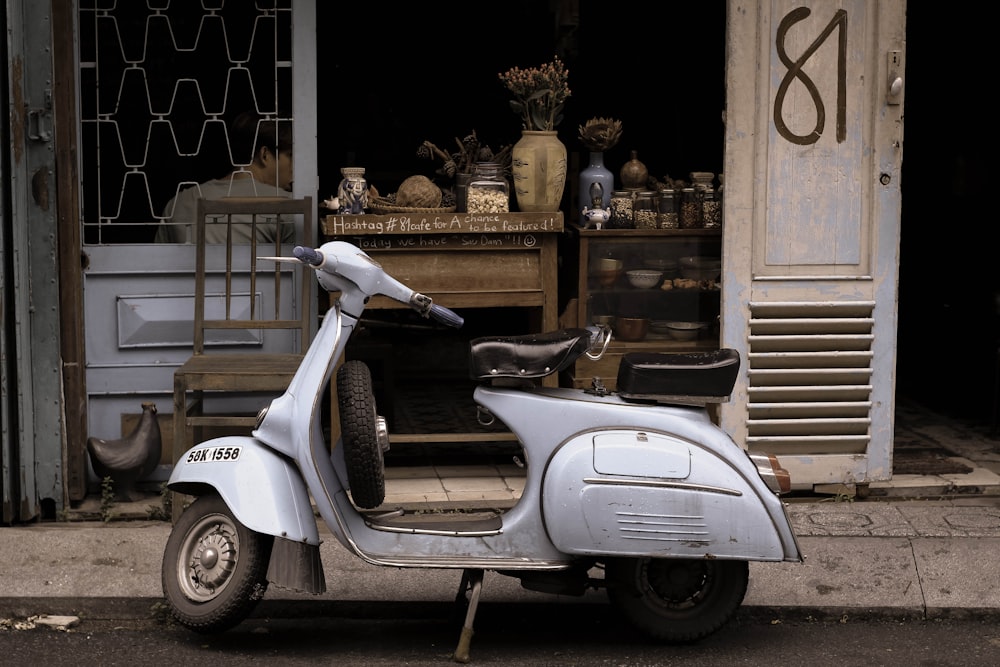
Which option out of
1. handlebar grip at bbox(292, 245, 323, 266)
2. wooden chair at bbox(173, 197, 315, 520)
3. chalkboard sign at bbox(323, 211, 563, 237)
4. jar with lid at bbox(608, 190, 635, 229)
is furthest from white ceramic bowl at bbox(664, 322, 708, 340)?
handlebar grip at bbox(292, 245, 323, 266)

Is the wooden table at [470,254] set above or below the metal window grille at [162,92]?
below

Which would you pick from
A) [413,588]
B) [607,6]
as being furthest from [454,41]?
[413,588]

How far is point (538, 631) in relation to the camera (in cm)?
490

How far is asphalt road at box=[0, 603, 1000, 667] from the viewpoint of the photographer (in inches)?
179

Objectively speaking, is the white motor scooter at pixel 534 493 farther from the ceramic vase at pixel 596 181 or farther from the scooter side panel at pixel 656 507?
the ceramic vase at pixel 596 181

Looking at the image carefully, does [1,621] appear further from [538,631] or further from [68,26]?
[68,26]

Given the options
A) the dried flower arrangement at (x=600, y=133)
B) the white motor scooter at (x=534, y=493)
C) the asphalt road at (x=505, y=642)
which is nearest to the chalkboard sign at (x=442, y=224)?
the dried flower arrangement at (x=600, y=133)

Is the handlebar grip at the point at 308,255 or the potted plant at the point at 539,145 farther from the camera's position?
the potted plant at the point at 539,145

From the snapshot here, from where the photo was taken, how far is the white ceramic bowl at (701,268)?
6.65 m

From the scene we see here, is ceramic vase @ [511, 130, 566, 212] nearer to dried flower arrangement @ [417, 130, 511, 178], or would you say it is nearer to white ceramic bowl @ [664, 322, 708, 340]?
dried flower arrangement @ [417, 130, 511, 178]

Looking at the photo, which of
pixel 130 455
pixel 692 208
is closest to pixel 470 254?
pixel 692 208

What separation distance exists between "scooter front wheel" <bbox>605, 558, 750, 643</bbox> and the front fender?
1.05 metres

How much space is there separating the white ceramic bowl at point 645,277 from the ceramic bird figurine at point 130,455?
2370 millimetres

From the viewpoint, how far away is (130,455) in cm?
612
